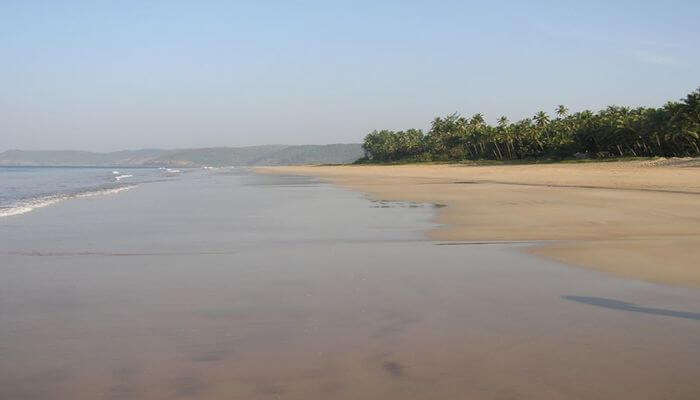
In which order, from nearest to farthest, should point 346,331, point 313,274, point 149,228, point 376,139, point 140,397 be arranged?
point 140,397 → point 346,331 → point 313,274 → point 149,228 → point 376,139

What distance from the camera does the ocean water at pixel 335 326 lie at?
4156 millimetres

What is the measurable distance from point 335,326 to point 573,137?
7869cm

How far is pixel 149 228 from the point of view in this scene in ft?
47.1

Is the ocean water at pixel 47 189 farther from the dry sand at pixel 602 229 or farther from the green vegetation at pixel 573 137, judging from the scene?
the green vegetation at pixel 573 137

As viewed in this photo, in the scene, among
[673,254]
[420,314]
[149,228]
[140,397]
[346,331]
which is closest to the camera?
[140,397]

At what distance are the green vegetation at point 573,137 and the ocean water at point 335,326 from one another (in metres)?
61.9

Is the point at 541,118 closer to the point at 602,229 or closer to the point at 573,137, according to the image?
the point at 573,137

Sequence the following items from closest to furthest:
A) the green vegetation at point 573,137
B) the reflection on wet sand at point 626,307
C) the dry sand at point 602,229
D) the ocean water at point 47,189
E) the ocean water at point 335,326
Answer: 1. the ocean water at point 335,326
2. the reflection on wet sand at point 626,307
3. the dry sand at point 602,229
4. the ocean water at point 47,189
5. the green vegetation at point 573,137

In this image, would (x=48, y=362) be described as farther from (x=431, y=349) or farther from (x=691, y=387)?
(x=691, y=387)

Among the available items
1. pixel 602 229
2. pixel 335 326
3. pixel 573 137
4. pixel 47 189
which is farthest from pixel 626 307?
pixel 573 137

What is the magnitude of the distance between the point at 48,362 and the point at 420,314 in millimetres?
3269

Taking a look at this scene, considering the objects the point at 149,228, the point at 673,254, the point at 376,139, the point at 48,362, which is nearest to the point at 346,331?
the point at 48,362

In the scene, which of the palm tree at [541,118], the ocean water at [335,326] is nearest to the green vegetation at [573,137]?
the palm tree at [541,118]

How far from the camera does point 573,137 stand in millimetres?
78438
